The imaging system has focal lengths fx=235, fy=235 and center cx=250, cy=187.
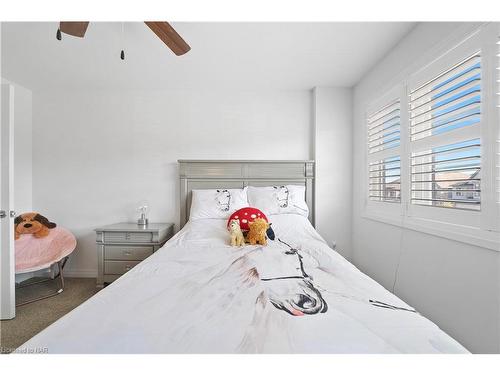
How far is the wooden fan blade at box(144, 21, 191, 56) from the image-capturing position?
1.53 metres

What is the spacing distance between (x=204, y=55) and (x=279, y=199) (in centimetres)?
169

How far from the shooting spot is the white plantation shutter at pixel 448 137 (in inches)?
56.7

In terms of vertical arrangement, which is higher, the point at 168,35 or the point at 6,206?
the point at 168,35

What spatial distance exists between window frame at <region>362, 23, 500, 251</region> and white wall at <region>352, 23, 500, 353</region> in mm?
75

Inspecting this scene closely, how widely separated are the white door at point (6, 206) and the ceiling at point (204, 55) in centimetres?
60

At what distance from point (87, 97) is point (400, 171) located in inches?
150

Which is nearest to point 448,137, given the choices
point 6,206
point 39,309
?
point 6,206

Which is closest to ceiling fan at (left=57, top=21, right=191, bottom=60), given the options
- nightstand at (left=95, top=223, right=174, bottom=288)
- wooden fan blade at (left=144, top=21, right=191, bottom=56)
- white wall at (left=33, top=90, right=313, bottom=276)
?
wooden fan blade at (left=144, top=21, right=191, bottom=56)

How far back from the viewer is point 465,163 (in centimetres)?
149

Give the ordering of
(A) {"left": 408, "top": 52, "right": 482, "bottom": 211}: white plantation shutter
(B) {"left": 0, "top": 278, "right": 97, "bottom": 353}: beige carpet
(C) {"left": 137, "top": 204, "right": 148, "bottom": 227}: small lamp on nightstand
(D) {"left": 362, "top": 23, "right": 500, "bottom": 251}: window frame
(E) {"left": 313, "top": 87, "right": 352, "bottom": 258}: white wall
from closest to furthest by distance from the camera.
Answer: (D) {"left": 362, "top": 23, "right": 500, "bottom": 251}: window frame < (A) {"left": 408, "top": 52, "right": 482, "bottom": 211}: white plantation shutter < (B) {"left": 0, "top": 278, "right": 97, "bottom": 353}: beige carpet < (C) {"left": 137, "top": 204, "right": 148, "bottom": 227}: small lamp on nightstand < (E) {"left": 313, "top": 87, "right": 352, "bottom": 258}: white wall

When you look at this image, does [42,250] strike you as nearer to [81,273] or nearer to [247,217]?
[81,273]

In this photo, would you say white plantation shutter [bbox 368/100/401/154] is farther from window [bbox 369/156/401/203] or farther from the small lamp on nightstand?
the small lamp on nightstand

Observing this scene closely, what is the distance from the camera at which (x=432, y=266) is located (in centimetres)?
174
